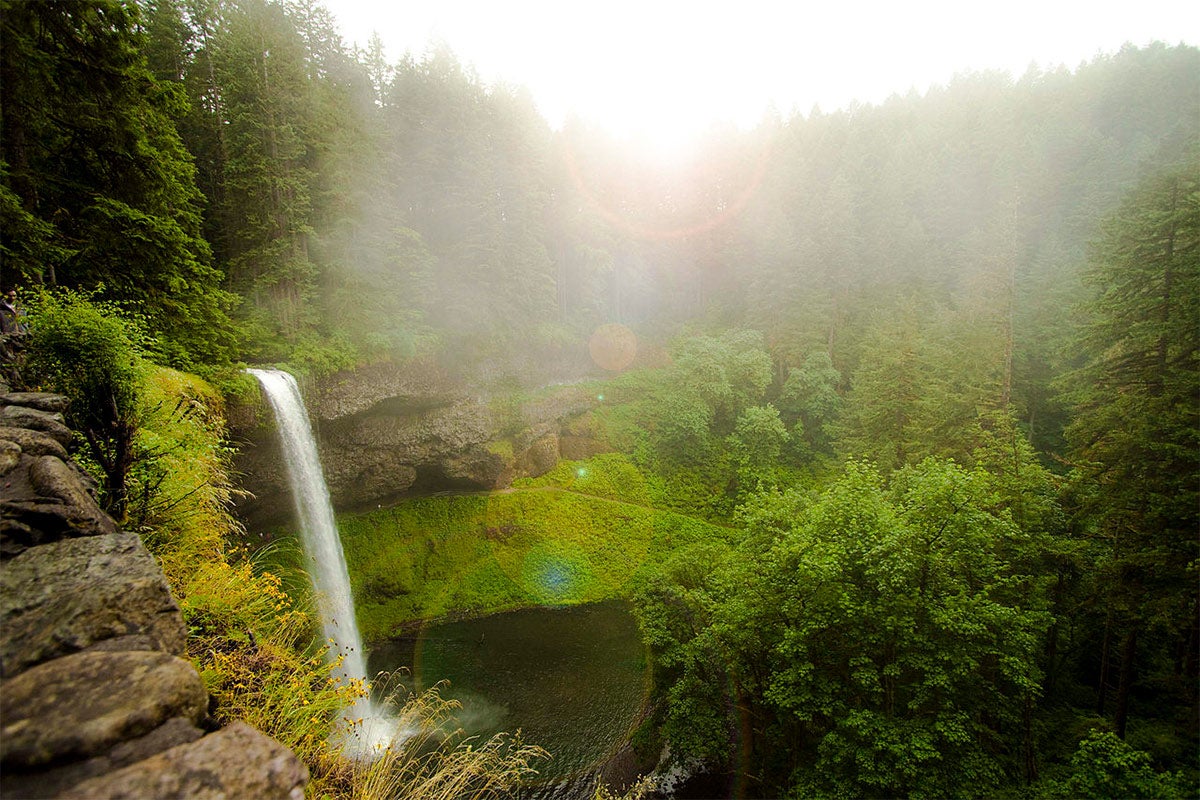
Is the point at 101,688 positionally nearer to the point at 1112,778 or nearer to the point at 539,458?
the point at 1112,778

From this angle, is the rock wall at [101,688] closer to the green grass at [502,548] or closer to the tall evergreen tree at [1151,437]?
the tall evergreen tree at [1151,437]

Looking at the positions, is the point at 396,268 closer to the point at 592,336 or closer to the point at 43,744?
the point at 592,336

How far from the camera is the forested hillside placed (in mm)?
8938

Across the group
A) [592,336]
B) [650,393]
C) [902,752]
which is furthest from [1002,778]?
[592,336]

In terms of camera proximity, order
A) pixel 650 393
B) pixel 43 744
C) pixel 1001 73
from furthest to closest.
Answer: pixel 1001 73
pixel 650 393
pixel 43 744

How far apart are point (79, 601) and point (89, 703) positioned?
3.17 feet

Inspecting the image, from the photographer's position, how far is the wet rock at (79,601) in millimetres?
2463

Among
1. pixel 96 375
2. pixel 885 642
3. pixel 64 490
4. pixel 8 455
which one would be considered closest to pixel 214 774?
pixel 64 490

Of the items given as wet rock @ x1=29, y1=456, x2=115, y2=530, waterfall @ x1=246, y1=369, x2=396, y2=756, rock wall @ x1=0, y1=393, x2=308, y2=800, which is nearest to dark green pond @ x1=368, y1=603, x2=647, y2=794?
waterfall @ x1=246, y1=369, x2=396, y2=756

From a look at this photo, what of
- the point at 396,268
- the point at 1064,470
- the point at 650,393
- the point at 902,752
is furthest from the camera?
the point at 650,393

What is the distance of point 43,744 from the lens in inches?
74.0

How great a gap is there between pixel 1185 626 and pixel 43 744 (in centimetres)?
1446

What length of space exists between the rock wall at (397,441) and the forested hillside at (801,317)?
5.78 ft

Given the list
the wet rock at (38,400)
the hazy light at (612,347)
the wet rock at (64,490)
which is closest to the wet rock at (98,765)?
the wet rock at (64,490)
